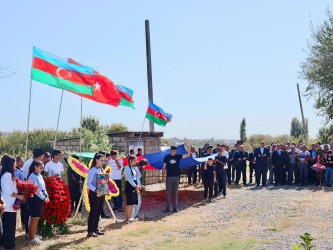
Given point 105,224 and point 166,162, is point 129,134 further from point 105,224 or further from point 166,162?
point 105,224

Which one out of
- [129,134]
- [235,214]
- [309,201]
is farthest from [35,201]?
[129,134]

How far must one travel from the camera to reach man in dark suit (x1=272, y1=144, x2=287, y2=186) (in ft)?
52.7

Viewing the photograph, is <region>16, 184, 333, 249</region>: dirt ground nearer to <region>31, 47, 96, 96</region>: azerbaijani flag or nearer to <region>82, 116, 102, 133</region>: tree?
<region>31, 47, 96, 96</region>: azerbaijani flag

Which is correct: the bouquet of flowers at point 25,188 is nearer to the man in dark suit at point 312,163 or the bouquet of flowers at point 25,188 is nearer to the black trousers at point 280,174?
the black trousers at point 280,174

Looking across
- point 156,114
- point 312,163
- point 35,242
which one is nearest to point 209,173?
point 156,114

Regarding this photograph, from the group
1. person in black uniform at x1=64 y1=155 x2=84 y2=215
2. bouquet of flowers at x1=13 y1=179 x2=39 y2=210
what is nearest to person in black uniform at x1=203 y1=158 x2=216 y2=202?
person in black uniform at x1=64 y1=155 x2=84 y2=215

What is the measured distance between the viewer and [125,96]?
1152 centimetres

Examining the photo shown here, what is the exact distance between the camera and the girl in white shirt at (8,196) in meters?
6.39

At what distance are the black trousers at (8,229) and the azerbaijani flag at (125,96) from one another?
5510 mm

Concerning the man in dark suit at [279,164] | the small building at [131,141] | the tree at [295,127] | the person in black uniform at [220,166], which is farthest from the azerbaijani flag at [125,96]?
the tree at [295,127]

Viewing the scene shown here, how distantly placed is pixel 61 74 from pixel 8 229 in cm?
424

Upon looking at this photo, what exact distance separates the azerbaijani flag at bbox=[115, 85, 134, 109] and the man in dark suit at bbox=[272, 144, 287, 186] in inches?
297

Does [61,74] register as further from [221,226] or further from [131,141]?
[131,141]

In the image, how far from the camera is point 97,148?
1717 cm
